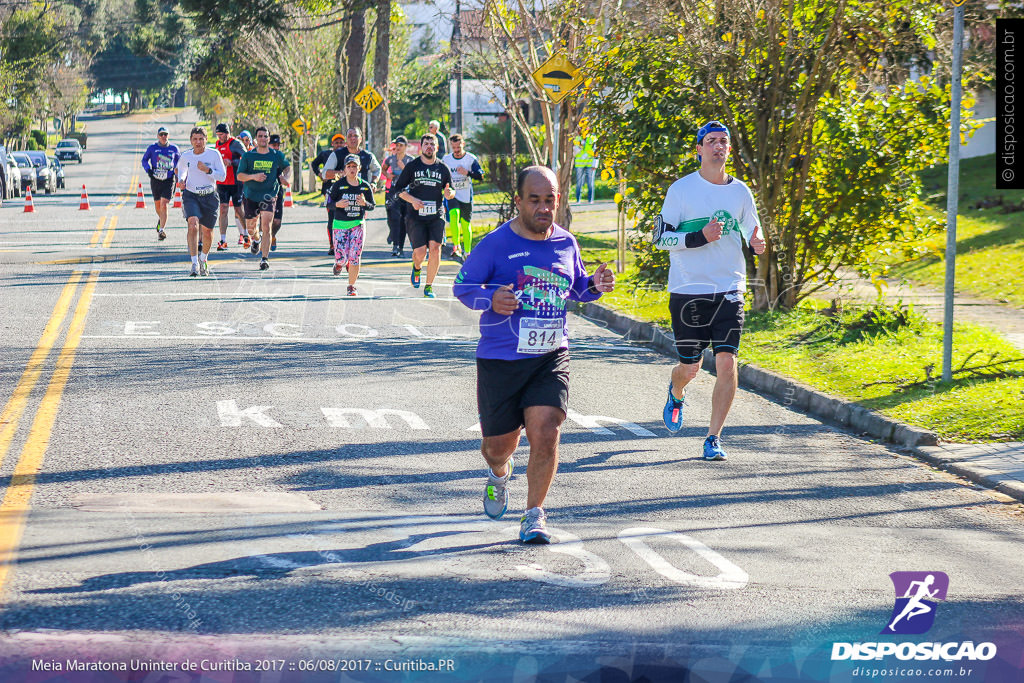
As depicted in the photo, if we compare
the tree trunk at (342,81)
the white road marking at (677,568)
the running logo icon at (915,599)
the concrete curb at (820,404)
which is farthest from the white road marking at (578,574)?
the tree trunk at (342,81)

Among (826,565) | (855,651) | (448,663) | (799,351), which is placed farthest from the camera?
(799,351)

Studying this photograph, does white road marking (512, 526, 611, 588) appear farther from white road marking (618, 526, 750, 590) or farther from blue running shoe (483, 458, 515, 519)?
blue running shoe (483, 458, 515, 519)

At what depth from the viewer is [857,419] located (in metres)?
10.0

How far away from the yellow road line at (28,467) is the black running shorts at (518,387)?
230cm

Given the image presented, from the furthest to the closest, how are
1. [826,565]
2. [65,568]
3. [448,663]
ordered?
→ [826,565] < [65,568] < [448,663]

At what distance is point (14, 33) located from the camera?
222 ft

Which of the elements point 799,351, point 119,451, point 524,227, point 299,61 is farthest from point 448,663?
point 299,61

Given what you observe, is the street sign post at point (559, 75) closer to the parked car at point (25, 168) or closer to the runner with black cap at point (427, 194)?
the runner with black cap at point (427, 194)

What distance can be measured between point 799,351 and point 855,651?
799 cm

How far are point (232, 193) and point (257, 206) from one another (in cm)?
218

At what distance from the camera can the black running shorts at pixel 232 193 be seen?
70.3 feet

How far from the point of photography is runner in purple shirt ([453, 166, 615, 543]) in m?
6.31

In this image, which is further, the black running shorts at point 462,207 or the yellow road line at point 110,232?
the yellow road line at point 110,232

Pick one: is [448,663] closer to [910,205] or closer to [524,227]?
[524,227]
